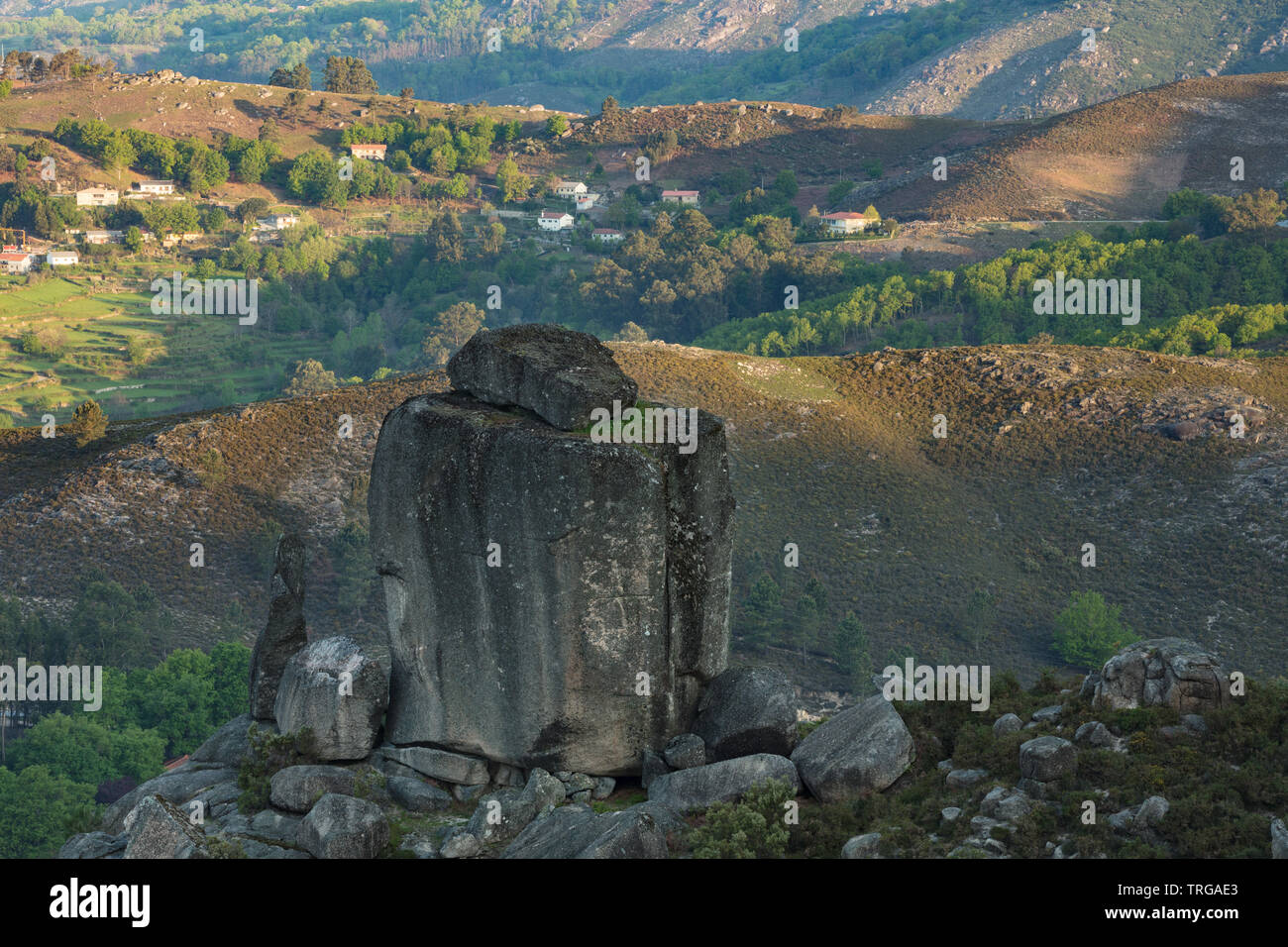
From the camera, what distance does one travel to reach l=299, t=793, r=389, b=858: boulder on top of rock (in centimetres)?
2389

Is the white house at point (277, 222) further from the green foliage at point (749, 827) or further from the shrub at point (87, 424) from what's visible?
the green foliage at point (749, 827)

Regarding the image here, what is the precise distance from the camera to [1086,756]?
76.7 feet

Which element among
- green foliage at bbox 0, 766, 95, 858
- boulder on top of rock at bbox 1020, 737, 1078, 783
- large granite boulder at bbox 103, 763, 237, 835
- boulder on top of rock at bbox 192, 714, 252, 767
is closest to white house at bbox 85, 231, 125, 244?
green foliage at bbox 0, 766, 95, 858

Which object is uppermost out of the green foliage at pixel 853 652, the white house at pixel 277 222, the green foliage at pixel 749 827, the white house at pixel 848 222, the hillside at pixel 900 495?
the white house at pixel 848 222

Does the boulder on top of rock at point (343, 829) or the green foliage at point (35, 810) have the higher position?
the boulder on top of rock at point (343, 829)

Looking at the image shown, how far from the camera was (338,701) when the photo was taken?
27625 millimetres

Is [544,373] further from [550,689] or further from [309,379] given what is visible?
[309,379]

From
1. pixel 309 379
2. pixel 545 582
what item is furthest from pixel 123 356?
pixel 545 582

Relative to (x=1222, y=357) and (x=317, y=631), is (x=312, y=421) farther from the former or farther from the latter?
(x=1222, y=357)

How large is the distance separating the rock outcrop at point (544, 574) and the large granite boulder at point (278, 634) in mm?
2906

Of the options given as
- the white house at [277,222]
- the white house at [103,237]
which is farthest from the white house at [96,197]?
the white house at [277,222]

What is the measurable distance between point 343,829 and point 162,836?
301 centimetres

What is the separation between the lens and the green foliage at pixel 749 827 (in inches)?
881

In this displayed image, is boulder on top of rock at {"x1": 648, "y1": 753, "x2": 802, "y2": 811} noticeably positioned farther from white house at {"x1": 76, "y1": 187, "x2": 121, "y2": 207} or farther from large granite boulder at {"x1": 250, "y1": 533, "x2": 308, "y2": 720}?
white house at {"x1": 76, "y1": 187, "x2": 121, "y2": 207}
